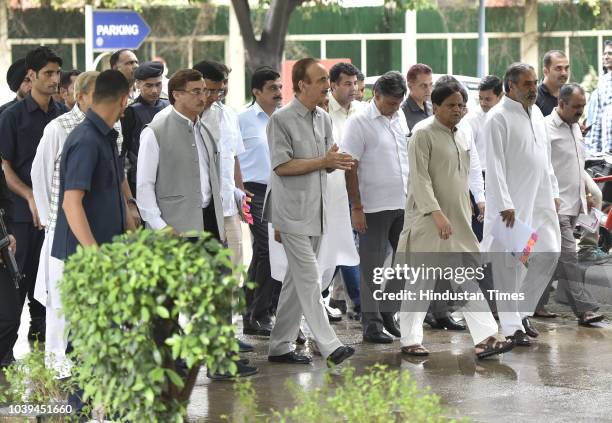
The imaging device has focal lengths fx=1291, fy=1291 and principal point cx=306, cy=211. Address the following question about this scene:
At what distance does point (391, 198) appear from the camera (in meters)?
10.2

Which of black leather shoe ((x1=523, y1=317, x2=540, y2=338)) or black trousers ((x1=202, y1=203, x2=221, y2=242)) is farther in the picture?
black leather shoe ((x1=523, y1=317, x2=540, y2=338))

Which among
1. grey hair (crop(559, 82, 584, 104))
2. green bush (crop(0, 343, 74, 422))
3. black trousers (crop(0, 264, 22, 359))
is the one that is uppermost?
grey hair (crop(559, 82, 584, 104))

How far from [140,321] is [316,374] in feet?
11.7

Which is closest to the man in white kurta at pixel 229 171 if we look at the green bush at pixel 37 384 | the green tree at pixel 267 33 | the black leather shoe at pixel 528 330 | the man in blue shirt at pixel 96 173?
the black leather shoe at pixel 528 330

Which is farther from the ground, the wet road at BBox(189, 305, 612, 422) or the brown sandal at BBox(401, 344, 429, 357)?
the brown sandal at BBox(401, 344, 429, 357)

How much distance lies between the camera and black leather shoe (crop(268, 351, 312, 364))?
30.1 ft

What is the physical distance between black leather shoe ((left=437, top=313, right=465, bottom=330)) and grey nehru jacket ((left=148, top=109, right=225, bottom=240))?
323cm

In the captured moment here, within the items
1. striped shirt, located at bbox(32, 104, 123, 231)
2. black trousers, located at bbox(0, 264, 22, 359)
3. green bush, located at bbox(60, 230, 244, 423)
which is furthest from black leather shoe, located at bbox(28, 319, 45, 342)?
A: green bush, located at bbox(60, 230, 244, 423)

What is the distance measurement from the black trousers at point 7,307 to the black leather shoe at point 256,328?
2509mm

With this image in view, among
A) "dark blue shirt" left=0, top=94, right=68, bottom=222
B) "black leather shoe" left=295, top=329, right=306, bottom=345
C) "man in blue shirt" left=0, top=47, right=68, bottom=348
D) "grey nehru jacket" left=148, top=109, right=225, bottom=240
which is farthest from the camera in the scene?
"black leather shoe" left=295, top=329, right=306, bottom=345

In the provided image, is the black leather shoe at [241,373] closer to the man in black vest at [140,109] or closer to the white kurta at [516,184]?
the man in black vest at [140,109]

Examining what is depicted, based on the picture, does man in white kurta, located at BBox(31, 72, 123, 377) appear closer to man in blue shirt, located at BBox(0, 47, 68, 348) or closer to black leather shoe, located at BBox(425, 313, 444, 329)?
man in blue shirt, located at BBox(0, 47, 68, 348)

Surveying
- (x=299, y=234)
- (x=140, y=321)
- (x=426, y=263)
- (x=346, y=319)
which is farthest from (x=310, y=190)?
(x=140, y=321)

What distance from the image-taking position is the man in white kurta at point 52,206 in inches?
291
